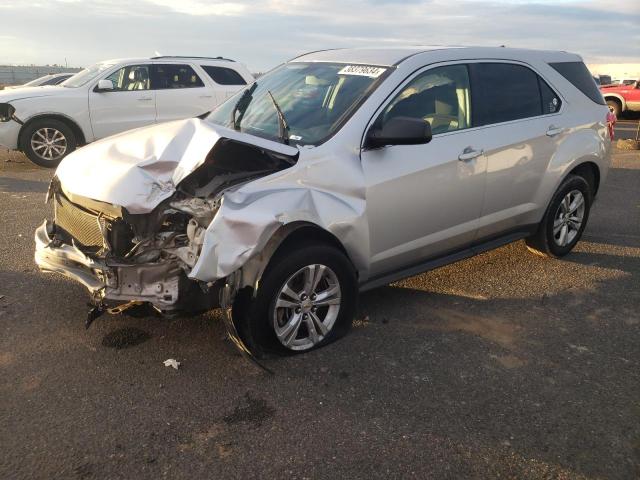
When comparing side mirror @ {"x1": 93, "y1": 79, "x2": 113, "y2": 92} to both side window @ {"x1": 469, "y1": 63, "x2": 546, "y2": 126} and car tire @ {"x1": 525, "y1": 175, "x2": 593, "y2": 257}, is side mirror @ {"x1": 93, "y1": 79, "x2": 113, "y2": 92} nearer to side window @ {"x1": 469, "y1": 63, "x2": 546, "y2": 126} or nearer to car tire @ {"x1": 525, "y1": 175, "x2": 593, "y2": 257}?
side window @ {"x1": 469, "y1": 63, "x2": 546, "y2": 126}

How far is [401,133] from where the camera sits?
3.47m

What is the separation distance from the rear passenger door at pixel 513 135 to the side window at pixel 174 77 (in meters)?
7.32

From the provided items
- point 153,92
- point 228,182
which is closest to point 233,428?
point 228,182

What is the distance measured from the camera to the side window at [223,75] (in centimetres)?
1077

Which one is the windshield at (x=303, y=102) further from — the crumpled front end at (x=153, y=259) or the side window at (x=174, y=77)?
the side window at (x=174, y=77)

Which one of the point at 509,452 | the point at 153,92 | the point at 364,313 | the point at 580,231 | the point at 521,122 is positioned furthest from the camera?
the point at 153,92

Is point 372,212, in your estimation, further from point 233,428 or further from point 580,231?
point 580,231

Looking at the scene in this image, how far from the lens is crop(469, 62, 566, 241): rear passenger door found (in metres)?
4.32

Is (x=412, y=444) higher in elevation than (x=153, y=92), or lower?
lower

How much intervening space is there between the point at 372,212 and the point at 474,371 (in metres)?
1.17

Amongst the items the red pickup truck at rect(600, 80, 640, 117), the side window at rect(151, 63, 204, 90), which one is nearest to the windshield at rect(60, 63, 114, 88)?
the side window at rect(151, 63, 204, 90)

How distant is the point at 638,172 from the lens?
10500 millimetres

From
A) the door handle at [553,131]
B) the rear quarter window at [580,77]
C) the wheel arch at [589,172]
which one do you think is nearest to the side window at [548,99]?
the door handle at [553,131]

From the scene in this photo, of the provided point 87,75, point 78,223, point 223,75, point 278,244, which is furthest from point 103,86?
point 278,244
